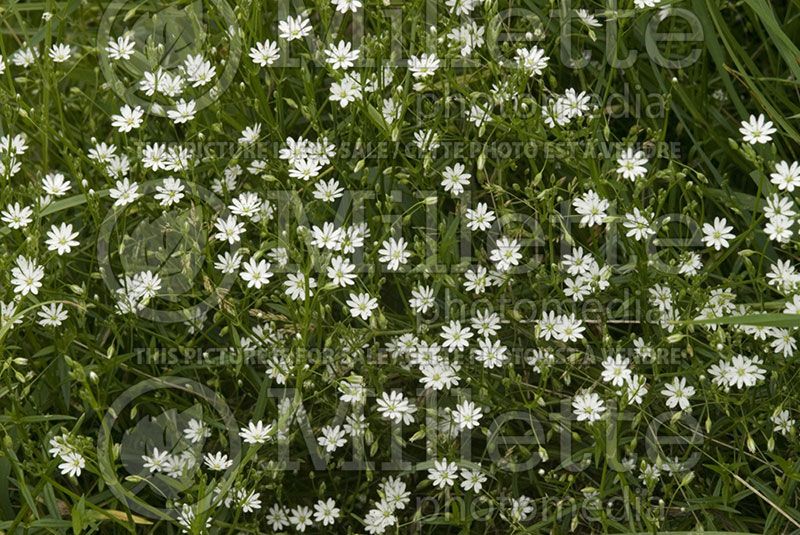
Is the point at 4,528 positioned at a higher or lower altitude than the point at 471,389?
lower

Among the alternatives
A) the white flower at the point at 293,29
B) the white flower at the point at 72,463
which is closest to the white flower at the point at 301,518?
the white flower at the point at 72,463

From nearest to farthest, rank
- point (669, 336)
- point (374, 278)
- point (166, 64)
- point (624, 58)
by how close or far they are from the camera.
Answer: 1. point (669, 336)
2. point (374, 278)
3. point (624, 58)
4. point (166, 64)

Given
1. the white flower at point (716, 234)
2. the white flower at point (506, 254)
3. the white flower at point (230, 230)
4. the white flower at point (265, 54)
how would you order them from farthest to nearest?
the white flower at point (265, 54)
the white flower at point (230, 230)
the white flower at point (506, 254)
the white flower at point (716, 234)

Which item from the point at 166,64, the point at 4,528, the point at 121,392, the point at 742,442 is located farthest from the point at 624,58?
the point at 4,528

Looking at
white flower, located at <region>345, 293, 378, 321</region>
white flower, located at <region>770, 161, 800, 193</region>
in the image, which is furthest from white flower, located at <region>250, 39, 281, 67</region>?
white flower, located at <region>770, 161, 800, 193</region>

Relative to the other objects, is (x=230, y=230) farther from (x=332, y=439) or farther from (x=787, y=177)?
(x=787, y=177)

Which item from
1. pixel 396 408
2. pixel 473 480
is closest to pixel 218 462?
pixel 396 408

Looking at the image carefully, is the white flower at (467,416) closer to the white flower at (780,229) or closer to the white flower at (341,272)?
the white flower at (341,272)

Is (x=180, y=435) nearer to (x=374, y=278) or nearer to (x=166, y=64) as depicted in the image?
(x=374, y=278)

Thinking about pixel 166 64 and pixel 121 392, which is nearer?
pixel 121 392
